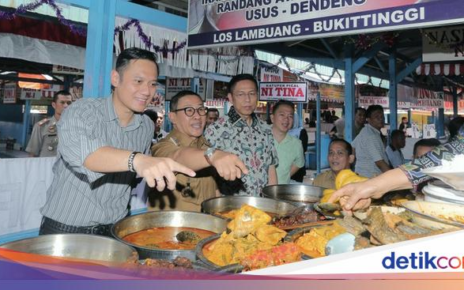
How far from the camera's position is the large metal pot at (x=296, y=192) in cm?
268

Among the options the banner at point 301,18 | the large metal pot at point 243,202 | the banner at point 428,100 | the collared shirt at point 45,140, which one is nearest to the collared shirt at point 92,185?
the large metal pot at point 243,202

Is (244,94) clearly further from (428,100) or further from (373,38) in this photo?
(428,100)

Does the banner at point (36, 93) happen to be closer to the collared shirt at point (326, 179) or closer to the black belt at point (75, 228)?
the collared shirt at point (326, 179)

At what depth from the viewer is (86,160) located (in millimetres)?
1657

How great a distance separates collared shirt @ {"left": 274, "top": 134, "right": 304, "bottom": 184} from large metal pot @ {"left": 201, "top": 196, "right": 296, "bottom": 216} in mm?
1649

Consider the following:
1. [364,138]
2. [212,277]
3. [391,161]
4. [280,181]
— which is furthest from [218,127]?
[391,161]

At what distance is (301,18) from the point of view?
3133mm

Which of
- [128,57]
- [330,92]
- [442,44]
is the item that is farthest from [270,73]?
[128,57]

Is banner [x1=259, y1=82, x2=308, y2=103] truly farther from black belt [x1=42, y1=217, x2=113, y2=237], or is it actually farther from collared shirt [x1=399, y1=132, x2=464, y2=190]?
black belt [x1=42, y1=217, x2=113, y2=237]

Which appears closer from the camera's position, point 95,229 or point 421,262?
point 421,262

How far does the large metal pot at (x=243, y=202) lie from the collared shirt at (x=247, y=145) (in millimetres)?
866

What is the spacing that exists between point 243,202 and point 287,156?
5.88 feet

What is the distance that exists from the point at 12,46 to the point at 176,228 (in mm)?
5620

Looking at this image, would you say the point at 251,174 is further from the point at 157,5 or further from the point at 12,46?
the point at 12,46
